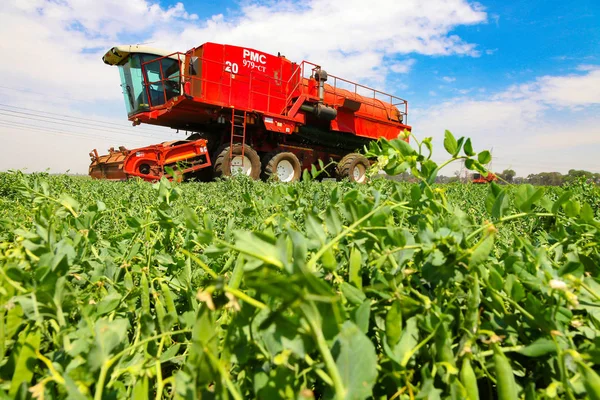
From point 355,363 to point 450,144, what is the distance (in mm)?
531

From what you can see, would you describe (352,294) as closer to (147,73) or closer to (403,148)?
(403,148)

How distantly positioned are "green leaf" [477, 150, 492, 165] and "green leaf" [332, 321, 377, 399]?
21.9 inches

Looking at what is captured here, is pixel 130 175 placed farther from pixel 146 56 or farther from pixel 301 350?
pixel 301 350

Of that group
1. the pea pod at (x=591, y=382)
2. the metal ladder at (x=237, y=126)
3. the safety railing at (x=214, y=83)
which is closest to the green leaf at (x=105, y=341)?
the pea pod at (x=591, y=382)

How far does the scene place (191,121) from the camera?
33.8 feet

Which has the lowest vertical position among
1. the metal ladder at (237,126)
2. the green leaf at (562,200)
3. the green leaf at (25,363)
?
the green leaf at (25,363)

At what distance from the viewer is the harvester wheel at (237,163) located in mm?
8969

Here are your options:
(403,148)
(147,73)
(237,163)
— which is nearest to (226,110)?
(237,163)

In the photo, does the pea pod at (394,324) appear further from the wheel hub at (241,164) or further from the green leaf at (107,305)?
the wheel hub at (241,164)

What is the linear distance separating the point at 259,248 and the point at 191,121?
10.7 m

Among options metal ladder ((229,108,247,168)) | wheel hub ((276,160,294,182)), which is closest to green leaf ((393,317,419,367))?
metal ladder ((229,108,247,168))

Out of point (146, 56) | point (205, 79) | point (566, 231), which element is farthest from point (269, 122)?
point (566, 231)

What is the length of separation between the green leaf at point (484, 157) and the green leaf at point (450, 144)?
57 millimetres

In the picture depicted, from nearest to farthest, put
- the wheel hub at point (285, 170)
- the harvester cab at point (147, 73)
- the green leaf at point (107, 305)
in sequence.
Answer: the green leaf at point (107, 305)
the harvester cab at point (147, 73)
the wheel hub at point (285, 170)
